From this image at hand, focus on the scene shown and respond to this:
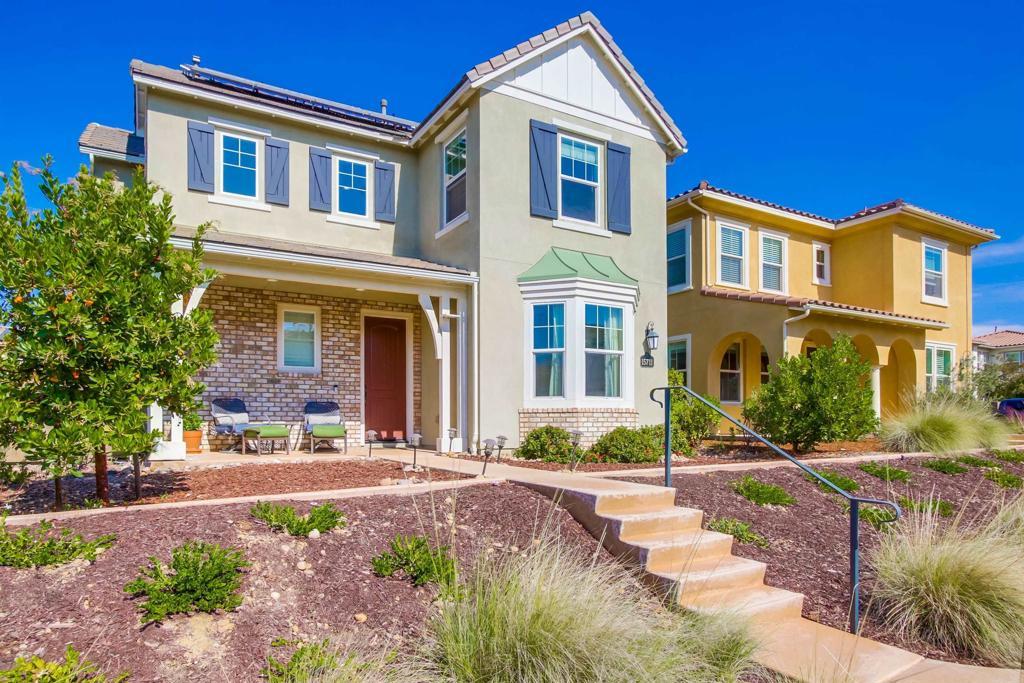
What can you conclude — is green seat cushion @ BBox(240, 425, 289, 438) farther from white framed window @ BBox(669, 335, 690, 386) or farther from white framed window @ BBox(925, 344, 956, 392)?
white framed window @ BBox(925, 344, 956, 392)

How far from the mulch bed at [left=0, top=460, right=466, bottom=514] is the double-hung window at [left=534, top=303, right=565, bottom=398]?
3344 millimetres

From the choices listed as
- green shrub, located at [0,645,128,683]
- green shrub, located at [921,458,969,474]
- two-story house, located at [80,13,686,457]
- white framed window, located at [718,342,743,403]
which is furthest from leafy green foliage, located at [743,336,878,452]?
green shrub, located at [0,645,128,683]

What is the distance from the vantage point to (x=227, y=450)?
34.2 feet

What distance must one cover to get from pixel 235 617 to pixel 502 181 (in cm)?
835

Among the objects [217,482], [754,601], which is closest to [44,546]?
[217,482]

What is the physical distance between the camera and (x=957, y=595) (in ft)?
14.7

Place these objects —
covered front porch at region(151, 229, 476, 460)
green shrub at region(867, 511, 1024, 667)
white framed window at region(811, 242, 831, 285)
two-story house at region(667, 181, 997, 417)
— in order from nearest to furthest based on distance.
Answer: green shrub at region(867, 511, 1024, 667), covered front porch at region(151, 229, 476, 460), two-story house at region(667, 181, 997, 417), white framed window at region(811, 242, 831, 285)

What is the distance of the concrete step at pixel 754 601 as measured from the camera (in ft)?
14.4

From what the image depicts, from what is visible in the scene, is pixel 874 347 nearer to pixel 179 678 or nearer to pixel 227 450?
pixel 227 450

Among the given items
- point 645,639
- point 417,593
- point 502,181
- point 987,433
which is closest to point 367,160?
point 502,181

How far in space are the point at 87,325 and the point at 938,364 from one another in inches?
782

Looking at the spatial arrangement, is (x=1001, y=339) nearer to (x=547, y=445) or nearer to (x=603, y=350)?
(x=603, y=350)

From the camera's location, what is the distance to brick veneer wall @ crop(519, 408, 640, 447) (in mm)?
10398

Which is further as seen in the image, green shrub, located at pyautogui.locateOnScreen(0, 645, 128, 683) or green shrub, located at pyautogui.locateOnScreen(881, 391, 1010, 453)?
green shrub, located at pyautogui.locateOnScreen(881, 391, 1010, 453)
